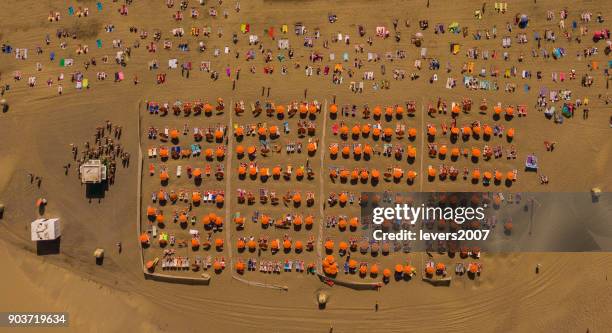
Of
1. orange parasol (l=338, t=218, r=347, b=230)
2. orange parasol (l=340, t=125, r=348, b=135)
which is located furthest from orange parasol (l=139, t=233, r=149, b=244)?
orange parasol (l=340, t=125, r=348, b=135)

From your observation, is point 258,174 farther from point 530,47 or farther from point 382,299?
point 530,47

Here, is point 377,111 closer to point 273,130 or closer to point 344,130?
point 344,130

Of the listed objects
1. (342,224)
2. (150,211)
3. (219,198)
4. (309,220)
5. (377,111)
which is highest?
(377,111)

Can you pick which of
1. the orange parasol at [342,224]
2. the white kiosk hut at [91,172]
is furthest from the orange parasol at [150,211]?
the orange parasol at [342,224]

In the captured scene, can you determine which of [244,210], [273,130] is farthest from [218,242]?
[273,130]

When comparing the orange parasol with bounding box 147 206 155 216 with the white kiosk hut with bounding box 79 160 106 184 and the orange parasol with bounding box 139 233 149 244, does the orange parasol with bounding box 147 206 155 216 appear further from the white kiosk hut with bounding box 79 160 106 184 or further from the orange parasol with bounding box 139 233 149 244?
the white kiosk hut with bounding box 79 160 106 184

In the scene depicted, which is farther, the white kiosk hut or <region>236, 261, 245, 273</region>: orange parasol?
<region>236, 261, 245, 273</region>: orange parasol

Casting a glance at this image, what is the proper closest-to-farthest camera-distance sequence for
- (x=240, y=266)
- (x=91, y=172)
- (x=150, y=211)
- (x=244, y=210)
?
(x=91, y=172) → (x=240, y=266) → (x=150, y=211) → (x=244, y=210)

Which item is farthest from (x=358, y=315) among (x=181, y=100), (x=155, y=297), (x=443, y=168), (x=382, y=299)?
(x=181, y=100)
